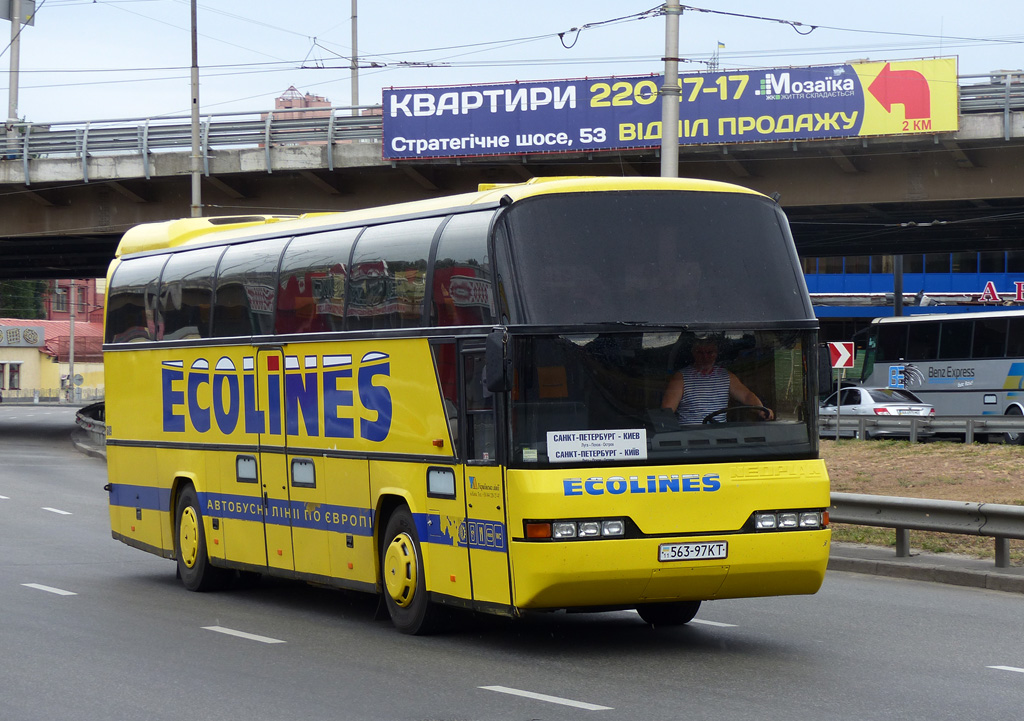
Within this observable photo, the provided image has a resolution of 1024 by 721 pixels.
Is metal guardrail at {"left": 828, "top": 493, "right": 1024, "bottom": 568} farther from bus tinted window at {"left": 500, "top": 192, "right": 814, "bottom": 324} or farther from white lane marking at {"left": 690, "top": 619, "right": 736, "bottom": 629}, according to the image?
bus tinted window at {"left": 500, "top": 192, "right": 814, "bottom": 324}

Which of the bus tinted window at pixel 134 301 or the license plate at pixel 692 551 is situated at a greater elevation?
the bus tinted window at pixel 134 301

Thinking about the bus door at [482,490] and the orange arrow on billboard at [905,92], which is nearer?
the bus door at [482,490]

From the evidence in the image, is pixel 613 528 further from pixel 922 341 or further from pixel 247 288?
pixel 922 341

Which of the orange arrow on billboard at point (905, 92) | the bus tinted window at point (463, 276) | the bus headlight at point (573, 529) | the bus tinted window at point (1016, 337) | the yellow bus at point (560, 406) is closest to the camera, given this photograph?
the bus headlight at point (573, 529)

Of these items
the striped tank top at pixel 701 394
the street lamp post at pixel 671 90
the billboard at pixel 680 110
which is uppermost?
the billboard at pixel 680 110

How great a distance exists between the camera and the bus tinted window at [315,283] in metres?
11.3

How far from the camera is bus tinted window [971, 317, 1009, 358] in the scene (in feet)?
125

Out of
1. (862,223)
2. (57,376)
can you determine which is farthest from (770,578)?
(57,376)

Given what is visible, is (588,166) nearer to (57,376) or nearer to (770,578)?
(770,578)

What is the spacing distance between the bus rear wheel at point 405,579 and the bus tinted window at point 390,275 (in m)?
1.42

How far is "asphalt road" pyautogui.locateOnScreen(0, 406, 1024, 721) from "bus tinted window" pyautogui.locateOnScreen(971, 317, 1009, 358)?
26.2m

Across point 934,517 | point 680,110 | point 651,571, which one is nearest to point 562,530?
point 651,571

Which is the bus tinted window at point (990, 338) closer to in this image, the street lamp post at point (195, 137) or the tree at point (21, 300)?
the street lamp post at point (195, 137)

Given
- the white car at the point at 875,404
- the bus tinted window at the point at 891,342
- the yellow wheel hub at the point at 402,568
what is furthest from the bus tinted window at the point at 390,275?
A: the bus tinted window at the point at 891,342
